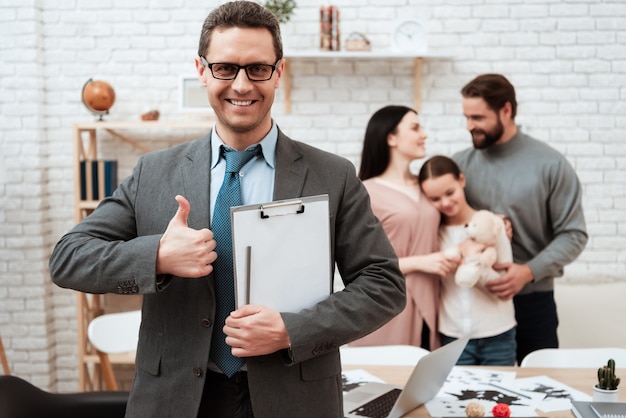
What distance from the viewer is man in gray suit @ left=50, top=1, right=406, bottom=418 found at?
4.28 ft

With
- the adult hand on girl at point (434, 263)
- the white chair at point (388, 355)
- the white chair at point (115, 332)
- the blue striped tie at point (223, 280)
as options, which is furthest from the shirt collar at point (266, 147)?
the white chair at point (115, 332)

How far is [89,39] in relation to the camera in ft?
13.4

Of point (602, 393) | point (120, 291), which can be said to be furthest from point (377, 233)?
point (602, 393)

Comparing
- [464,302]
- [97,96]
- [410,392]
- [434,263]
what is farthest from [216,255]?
[97,96]

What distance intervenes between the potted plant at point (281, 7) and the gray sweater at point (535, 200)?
A: 1.43m

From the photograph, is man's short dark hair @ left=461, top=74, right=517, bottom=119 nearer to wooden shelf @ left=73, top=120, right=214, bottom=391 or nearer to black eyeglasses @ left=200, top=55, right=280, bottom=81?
wooden shelf @ left=73, top=120, right=214, bottom=391

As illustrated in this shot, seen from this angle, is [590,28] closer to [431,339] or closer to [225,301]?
[431,339]

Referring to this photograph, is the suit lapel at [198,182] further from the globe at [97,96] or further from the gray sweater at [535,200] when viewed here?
the globe at [97,96]

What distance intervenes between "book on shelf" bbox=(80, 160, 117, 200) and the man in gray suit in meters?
2.50

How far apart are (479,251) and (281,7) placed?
1.86m

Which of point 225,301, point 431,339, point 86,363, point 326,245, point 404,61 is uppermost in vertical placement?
point 404,61

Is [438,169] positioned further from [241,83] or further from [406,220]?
[241,83]

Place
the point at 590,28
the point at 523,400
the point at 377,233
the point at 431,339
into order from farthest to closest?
the point at 590,28 < the point at 431,339 < the point at 523,400 < the point at 377,233

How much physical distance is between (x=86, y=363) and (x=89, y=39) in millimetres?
1950
